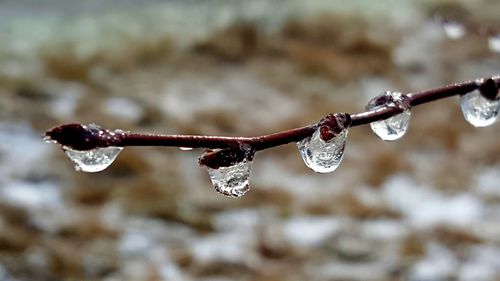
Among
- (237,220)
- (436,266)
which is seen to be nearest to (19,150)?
(237,220)

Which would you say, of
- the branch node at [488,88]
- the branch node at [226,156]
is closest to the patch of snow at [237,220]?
the branch node at [488,88]

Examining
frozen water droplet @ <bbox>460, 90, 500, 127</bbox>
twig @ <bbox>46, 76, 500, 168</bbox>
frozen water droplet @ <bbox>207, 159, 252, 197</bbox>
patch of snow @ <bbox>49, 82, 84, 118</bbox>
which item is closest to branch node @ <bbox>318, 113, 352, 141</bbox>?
twig @ <bbox>46, 76, 500, 168</bbox>

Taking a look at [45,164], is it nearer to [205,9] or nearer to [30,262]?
[30,262]

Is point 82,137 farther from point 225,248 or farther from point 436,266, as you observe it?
point 436,266

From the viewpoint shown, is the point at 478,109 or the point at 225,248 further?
the point at 225,248

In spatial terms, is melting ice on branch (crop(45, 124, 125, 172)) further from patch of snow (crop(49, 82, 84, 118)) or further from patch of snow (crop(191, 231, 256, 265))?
patch of snow (crop(49, 82, 84, 118))

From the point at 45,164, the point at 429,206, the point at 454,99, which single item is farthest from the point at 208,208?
the point at 454,99

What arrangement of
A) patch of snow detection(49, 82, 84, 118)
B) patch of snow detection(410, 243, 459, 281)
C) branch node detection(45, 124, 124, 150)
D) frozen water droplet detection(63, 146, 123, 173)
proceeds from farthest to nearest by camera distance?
patch of snow detection(49, 82, 84, 118)
patch of snow detection(410, 243, 459, 281)
frozen water droplet detection(63, 146, 123, 173)
branch node detection(45, 124, 124, 150)
